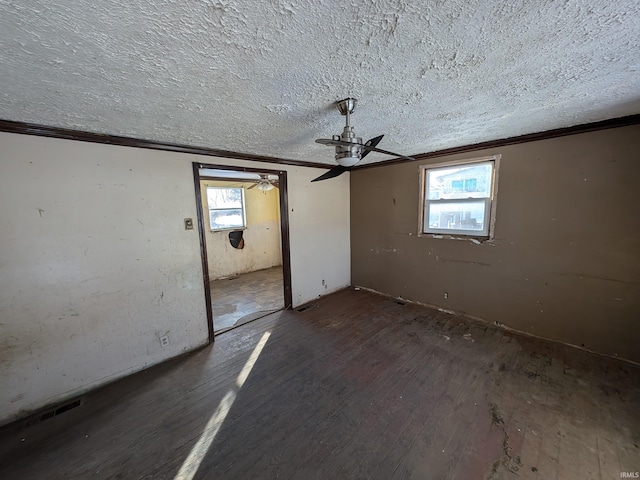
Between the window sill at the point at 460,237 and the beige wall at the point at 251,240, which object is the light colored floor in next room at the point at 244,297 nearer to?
the beige wall at the point at 251,240

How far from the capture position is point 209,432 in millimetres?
1625

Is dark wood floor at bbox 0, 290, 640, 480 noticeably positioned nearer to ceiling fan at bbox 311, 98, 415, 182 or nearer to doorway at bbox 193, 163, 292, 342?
doorway at bbox 193, 163, 292, 342

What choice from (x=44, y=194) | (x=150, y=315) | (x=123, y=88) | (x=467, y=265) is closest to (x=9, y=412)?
(x=150, y=315)

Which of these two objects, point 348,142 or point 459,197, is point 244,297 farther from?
point 459,197

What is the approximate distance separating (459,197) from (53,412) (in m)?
4.49

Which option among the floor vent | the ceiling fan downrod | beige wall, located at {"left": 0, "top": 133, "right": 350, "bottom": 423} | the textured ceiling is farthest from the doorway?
the textured ceiling

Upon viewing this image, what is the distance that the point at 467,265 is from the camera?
9.91 feet

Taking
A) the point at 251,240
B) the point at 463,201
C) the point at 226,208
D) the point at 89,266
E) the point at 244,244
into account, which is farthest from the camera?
the point at 251,240

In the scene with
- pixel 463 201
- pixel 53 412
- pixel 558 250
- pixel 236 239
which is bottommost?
pixel 53 412

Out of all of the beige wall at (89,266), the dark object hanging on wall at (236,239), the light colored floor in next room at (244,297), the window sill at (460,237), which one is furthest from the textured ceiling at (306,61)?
the dark object hanging on wall at (236,239)

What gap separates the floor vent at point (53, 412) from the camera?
1748 millimetres

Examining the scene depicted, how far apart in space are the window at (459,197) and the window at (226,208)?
3.97m

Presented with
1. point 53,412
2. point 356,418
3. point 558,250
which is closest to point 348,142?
point 356,418

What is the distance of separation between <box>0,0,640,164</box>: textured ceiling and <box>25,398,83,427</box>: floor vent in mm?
2168
